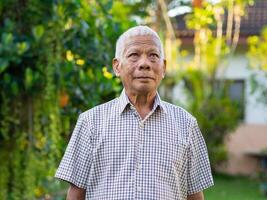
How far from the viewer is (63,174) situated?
8.48 ft

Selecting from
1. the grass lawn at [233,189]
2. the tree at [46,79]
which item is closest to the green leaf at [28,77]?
the tree at [46,79]

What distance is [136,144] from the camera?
8.29 feet

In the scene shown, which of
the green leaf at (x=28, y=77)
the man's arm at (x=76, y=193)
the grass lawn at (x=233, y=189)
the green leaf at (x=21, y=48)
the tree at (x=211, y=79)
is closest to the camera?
the man's arm at (x=76, y=193)

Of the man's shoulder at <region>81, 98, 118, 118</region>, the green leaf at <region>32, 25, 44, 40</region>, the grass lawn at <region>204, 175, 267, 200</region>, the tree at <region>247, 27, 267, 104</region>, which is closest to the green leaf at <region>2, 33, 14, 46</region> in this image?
the green leaf at <region>32, 25, 44, 40</region>

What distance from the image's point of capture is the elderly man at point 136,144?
2506 millimetres

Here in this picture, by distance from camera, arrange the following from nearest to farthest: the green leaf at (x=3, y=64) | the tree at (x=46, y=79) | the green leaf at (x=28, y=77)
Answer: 1. the green leaf at (x=3, y=64)
2. the green leaf at (x=28, y=77)
3. the tree at (x=46, y=79)

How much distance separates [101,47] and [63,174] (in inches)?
90.1

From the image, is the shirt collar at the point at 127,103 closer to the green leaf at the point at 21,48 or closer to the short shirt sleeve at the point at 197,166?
the short shirt sleeve at the point at 197,166

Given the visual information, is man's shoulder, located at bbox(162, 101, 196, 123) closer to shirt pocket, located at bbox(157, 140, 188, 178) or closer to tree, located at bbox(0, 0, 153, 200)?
shirt pocket, located at bbox(157, 140, 188, 178)

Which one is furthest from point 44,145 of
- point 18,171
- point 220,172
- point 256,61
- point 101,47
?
point 220,172

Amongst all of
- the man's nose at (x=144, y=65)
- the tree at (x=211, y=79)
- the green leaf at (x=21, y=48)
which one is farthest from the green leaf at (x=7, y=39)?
the tree at (x=211, y=79)

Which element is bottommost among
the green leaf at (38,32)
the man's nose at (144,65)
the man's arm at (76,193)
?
the man's arm at (76,193)

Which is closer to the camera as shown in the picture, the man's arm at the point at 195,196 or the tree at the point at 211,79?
the man's arm at the point at 195,196

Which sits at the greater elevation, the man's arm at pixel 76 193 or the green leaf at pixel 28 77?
the green leaf at pixel 28 77
